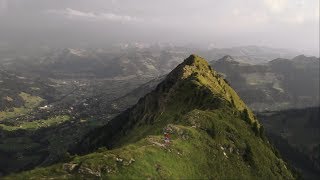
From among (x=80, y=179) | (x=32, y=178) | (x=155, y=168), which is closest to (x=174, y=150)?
(x=155, y=168)

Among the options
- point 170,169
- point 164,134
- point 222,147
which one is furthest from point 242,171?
point 170,169

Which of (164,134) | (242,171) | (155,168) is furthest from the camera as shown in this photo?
(242,171)

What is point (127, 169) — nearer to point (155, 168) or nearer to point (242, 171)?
point (155, 168)

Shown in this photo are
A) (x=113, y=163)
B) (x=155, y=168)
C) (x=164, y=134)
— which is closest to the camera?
(x=113, y=163)

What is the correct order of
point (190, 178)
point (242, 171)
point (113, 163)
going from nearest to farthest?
point (113, 163) → point (190, 178) → point (242, 171)

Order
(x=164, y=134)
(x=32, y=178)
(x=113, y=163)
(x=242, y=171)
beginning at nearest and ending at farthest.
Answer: (x=32, y=178)
(x=113, y=163)
(x=164, y=134)
(x=242, y=171)

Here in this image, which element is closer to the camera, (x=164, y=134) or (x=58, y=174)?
(x=58, y=174)

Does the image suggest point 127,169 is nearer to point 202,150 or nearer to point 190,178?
point 190,178

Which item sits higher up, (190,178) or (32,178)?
(32,178)

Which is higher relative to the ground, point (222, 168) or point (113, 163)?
point (113, 163)
